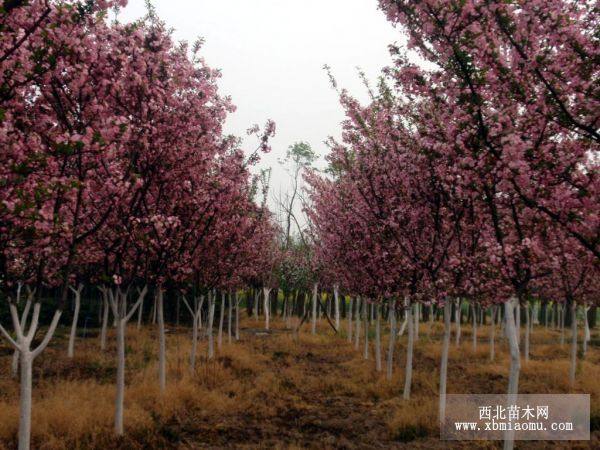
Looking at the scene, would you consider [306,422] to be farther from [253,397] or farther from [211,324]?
[211,324]

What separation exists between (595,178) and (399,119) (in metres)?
5.75

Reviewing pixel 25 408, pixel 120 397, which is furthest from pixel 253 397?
pixel 25 408

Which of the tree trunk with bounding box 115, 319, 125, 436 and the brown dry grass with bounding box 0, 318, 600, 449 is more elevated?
the tree trunk with bounding box 115, 319, 125, 436

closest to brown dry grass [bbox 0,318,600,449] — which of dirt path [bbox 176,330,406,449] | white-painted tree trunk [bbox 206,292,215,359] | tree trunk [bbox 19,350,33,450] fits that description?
dirt path [bbox 176,330,406,449]

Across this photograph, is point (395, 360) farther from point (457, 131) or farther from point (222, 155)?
point (457, 131)

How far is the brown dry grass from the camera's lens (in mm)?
9790

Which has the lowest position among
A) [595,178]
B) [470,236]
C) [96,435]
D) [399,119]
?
[96,435]

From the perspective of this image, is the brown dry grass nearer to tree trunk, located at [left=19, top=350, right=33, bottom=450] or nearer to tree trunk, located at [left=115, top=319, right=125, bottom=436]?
tree trunk, located at [left=115, top=319, right=125, bottom=436]

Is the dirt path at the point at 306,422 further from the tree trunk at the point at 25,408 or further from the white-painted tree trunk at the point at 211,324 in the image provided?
the tree trunk at the point at 25,408

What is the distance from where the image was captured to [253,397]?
13.6 meters

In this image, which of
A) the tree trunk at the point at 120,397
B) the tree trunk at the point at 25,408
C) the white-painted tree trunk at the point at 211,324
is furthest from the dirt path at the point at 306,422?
the tree trunk at the point at 25,408

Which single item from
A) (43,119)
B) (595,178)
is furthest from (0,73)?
Answer: (595,178)

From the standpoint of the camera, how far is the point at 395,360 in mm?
20594

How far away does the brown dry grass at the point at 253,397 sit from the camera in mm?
9790
